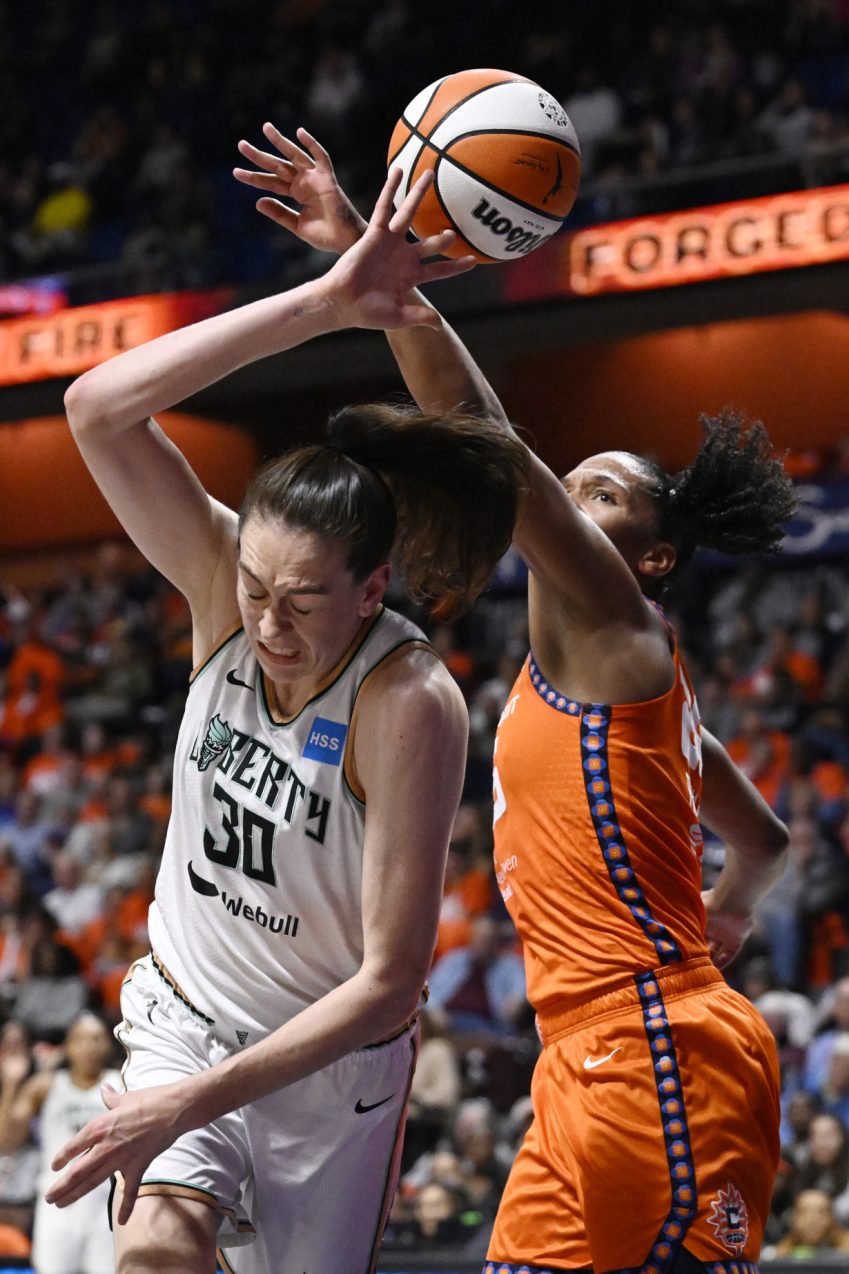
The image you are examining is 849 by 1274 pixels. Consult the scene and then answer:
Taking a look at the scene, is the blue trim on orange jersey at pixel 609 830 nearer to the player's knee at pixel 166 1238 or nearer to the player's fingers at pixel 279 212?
the player's knee at pixel 166 1238

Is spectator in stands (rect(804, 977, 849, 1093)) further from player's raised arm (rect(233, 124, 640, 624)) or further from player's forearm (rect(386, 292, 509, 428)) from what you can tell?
player's forearm (rect(386, 292, 509, 428))

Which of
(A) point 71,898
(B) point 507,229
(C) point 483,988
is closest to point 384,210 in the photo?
(B) point 507,229

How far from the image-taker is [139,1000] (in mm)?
2758

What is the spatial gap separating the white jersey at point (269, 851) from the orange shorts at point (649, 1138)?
1.63ft

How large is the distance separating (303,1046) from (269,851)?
365 millimetres

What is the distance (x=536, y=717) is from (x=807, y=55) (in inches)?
429

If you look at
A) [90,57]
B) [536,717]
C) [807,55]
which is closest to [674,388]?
[807,55]

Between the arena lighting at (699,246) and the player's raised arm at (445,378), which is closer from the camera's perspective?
the player's raised arm at (445,378)

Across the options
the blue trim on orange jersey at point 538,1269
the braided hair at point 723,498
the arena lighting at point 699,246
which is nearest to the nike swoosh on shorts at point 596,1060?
the blue trim on orange jersey at point 538,1269

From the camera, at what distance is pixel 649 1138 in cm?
273

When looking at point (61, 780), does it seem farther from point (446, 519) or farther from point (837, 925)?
point (446, 519)

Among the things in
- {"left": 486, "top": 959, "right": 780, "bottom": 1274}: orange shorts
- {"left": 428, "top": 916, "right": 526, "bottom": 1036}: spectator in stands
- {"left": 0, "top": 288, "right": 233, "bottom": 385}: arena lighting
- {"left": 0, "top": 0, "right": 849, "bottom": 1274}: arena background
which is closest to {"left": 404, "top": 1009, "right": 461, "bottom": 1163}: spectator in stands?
{"left": 428, "top": 916, "right": 526, "bottom": 1036}: spectator in stands

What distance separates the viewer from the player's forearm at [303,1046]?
7.54 ft

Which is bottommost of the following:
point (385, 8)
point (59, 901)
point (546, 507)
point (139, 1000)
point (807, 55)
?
point (59, 901)
